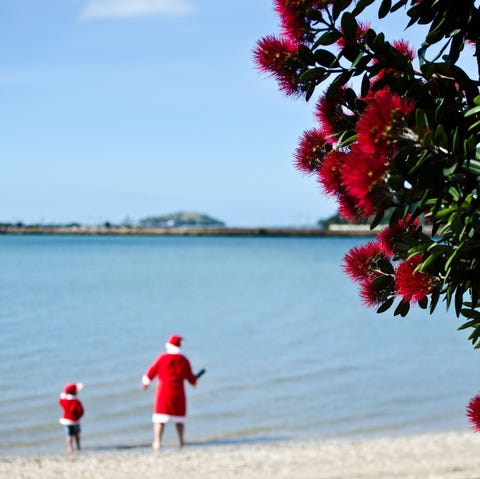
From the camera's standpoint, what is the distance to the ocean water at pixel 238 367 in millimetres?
14765

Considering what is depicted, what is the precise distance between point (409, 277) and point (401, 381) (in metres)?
17.5

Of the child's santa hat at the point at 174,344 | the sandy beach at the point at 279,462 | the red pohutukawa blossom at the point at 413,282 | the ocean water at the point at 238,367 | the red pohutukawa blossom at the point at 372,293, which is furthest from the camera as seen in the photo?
the ocean water at the point at 238,367

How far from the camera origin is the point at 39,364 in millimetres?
22531

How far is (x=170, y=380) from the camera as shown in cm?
1205

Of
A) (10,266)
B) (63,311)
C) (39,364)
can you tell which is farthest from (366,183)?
(10,266)

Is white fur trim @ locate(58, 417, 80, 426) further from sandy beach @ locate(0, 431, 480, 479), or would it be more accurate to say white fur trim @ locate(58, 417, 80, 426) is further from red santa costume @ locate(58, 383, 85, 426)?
sandy beach @ locate(0, 431, 480, 479)

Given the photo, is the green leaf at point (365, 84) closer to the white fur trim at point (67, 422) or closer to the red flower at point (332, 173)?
the red flower at point (332, 173)

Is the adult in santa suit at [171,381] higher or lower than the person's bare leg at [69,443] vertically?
higher

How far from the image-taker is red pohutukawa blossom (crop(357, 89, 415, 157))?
266 centimetres

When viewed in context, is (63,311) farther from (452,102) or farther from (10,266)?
(10,266)

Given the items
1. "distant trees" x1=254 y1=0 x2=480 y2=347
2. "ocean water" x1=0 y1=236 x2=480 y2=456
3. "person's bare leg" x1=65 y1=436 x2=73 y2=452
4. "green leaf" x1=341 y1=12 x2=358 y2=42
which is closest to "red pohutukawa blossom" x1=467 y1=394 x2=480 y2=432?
"distant trees" x1=254 y1=0 x2=480 y2=347

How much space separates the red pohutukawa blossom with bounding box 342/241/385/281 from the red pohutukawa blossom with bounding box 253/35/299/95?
0.73 meters

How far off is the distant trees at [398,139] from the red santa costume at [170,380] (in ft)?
28.4

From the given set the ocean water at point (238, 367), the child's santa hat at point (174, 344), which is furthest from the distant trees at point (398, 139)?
the ocean water at point (238, 367)
